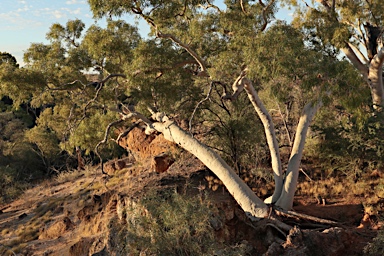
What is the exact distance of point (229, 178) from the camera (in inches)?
319

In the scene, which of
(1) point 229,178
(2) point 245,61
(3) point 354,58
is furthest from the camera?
(3) point 354,58

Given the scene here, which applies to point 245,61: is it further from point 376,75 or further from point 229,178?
point 376,75

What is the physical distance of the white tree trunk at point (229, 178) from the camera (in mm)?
7922

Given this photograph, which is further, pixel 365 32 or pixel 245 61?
pixel 365 32

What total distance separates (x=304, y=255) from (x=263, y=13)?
16.4 feet

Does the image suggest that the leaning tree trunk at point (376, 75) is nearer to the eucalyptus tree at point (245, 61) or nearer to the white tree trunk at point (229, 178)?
the eucalyptus tree at point (245, 61)

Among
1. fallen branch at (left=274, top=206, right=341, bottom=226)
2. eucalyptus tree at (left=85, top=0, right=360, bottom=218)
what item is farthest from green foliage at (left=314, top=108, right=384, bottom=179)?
fallen branch at (left=274, top=206, right=341, bottom=226)

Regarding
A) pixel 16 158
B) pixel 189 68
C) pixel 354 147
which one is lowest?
pixel 16 158

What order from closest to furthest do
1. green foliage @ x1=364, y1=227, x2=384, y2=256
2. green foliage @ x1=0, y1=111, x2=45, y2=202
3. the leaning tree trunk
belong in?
green foliage @ x1=364, y1=227, x2=384, y2=256 → the leaning tree trunk → green foliage @ x1=0, y1=111, x2=45, y2=202

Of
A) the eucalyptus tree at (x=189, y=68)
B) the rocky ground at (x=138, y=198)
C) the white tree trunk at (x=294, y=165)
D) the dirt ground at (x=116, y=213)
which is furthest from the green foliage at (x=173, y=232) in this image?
the white tree trunk at (x=294, y=165)

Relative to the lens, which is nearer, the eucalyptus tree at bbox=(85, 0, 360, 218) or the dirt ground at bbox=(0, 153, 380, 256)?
the dirt ground at bbox=(0, 153, 380, 256)

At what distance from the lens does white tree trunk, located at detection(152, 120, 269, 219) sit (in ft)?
26.0

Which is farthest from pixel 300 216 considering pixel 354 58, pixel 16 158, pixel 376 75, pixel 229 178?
pixel 16 158

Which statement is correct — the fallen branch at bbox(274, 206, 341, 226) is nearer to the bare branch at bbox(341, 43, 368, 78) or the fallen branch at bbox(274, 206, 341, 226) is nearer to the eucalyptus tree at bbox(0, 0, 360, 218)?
the eucalyptus tree at bbox(0, 0, 360, 218)
